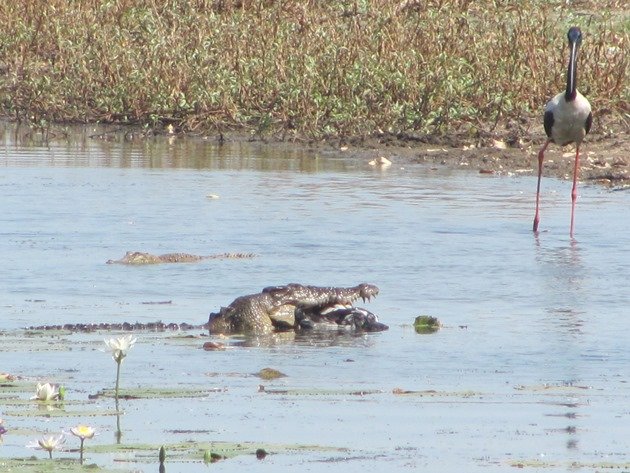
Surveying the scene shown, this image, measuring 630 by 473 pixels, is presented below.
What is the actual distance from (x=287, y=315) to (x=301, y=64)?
9.36m

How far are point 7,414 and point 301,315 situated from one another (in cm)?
244

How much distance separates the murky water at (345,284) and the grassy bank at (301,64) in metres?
1.13

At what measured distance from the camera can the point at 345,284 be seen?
8672 millimetres

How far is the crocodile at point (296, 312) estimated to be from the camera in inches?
288

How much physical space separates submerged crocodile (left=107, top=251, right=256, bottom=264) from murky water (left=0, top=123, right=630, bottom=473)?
0.09m

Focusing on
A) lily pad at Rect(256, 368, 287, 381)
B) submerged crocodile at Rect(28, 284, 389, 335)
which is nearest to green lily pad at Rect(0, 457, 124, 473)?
lily pad at Rect(256, 368, 287, 381)

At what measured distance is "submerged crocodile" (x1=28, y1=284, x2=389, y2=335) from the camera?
7.27 meters

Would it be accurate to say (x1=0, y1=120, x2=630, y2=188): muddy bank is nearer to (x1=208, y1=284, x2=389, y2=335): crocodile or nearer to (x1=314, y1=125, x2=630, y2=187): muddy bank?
(x1=314, y1=125, x2=630, y2=187): muddy bank

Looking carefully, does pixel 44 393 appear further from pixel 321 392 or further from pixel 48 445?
pixel 321 392

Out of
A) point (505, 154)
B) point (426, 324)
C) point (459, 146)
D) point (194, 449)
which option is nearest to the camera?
point (194, 449)

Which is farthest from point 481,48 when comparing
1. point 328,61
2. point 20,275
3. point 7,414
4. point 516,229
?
point 7,414

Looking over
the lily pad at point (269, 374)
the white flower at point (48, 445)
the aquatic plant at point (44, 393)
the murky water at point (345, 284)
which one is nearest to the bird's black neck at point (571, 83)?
the murky water at point (345, 284)

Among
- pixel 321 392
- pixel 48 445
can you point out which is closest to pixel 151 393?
pixel 321 392

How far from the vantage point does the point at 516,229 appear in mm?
11008
